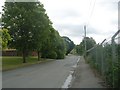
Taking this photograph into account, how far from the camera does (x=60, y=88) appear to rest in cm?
1348

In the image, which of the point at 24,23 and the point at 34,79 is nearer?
the point at 34,79

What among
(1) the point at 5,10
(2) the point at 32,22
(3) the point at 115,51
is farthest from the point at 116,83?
(1) the point at 5,10

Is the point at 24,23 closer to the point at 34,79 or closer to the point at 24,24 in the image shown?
the point at 24,24

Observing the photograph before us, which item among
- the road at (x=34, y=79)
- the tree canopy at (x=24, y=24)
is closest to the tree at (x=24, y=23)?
the tree canopy at (x=24, y=24)

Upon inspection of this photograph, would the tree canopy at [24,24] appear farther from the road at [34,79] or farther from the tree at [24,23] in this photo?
the road at [34,79]

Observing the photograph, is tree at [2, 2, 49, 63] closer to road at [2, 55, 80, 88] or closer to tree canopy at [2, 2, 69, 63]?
tree canopy at [2, 2, 69, 63]

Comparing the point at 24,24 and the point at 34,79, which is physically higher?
the point at 24,24

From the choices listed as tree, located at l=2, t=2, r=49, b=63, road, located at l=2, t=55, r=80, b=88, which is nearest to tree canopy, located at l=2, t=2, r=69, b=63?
tree, located at l=2, t=2, r=49, b=63

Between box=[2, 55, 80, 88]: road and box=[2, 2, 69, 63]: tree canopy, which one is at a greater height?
box=[2, 2, 69, 63]: tree canopy

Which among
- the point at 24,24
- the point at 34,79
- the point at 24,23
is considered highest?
the point at 24,23

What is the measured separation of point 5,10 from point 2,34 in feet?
49.3

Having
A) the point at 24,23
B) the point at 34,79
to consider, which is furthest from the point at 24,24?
the point at 34,79

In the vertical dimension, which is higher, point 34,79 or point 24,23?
point 24,23

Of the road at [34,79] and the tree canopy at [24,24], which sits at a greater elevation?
the tree canopy at [24,24]
